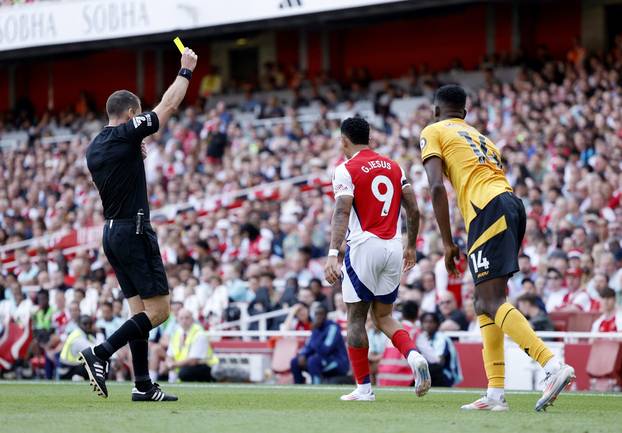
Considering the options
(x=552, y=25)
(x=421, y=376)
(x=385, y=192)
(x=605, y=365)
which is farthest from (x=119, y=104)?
(x=552, y=25)

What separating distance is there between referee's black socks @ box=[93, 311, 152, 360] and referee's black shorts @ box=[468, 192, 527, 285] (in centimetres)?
263

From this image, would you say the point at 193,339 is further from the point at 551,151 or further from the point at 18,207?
the point at 18,207

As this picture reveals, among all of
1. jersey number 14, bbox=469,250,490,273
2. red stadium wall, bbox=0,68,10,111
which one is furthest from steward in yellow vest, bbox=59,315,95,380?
red stadium wall, bbox=0,68,10,111

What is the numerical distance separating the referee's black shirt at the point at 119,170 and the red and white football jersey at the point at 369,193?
1523 mm

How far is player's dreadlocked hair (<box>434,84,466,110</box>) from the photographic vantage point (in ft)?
28.6

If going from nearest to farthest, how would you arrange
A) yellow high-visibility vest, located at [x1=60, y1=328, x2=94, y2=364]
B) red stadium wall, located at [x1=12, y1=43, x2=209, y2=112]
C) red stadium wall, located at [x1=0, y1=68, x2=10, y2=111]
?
yellow high-visibility vest, located at [x1=60, y1=328, x2=94, y2=364]
red stadium wall, located at [x1=12, y1=43, x2=209, y2=112]
red stadium wall, located at [x1=0, y1=68, x2=10, y2=111]

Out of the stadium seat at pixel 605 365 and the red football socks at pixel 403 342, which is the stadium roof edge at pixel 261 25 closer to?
the stadium seat at pixel 605 365

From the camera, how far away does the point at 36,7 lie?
30.2 m

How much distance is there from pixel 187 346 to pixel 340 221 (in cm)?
783

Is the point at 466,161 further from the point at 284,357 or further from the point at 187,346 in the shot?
the point at 187,346

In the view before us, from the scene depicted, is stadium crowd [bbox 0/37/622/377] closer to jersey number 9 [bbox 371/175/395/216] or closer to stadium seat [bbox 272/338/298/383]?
stadium seat [bbox 272/338/298/383]

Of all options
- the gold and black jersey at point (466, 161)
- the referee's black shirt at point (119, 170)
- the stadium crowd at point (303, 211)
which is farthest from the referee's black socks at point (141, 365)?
the stadium crowd at point (303, 211)

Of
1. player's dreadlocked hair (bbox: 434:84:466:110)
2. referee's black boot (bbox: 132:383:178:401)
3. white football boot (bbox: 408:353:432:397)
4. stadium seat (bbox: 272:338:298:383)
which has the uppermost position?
player's dreadlocked hair (bbox: 434:84:466:110)

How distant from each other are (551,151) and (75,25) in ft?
46.7
